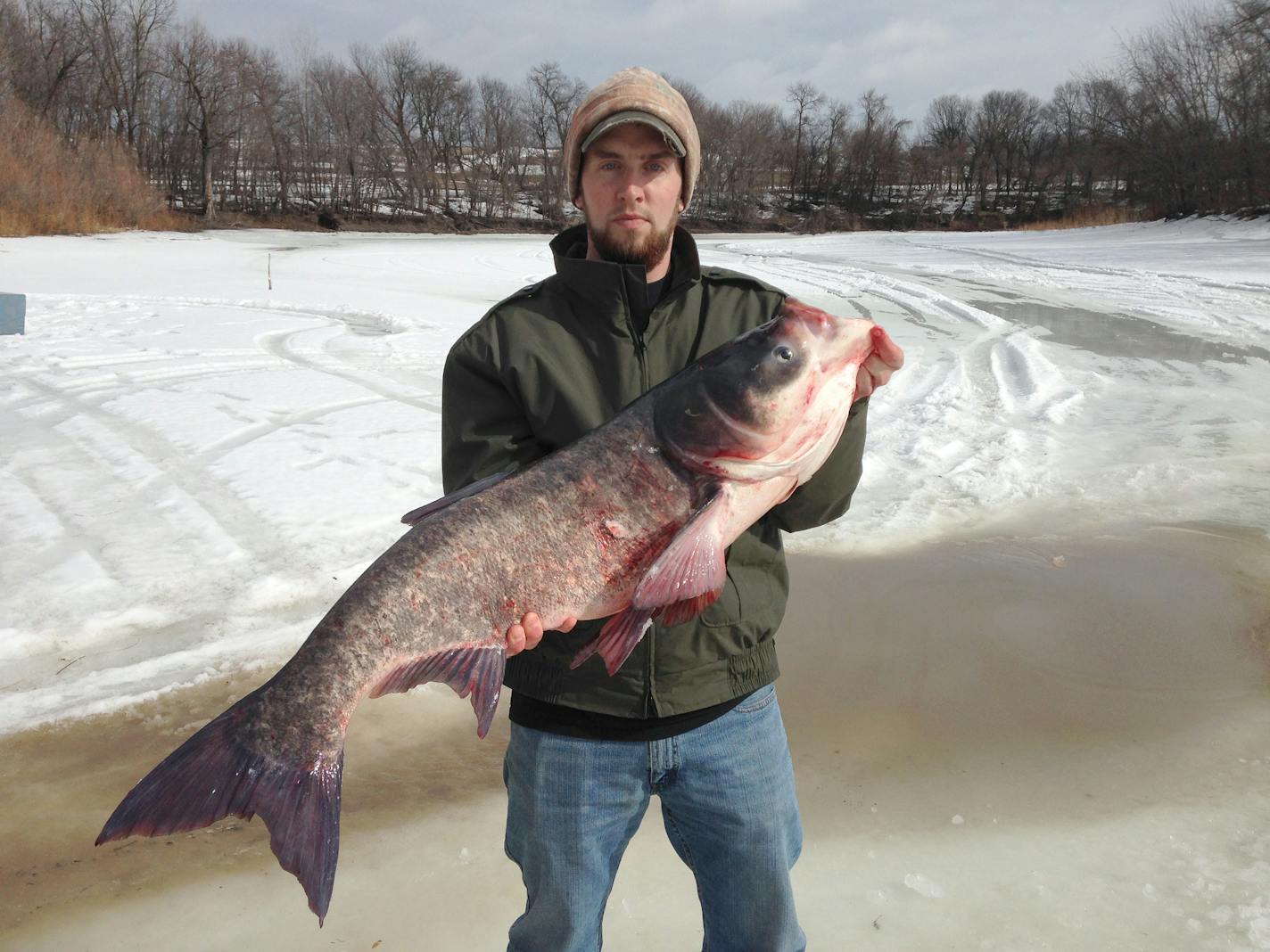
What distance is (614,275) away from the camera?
6.96 ft

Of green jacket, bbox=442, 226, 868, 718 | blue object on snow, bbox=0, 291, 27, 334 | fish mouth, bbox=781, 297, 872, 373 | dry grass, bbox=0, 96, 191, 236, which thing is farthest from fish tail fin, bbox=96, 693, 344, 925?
dry grass, bbox=0, 96, 191, 236

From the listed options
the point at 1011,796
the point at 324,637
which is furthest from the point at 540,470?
the point at 1011,796

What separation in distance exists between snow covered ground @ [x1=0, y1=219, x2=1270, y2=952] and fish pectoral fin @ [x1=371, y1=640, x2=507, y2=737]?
1192 millimetres

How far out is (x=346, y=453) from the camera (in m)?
Answer: 6.63

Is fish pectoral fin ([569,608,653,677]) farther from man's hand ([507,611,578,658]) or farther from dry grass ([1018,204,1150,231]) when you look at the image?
dry grass ([1018,204,1150,231])

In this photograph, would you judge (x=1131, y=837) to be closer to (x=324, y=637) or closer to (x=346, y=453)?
(x=324, y=637)

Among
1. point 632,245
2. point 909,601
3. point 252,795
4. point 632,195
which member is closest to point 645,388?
point 632,245

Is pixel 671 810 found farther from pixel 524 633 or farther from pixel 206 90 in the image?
pixel 206 90

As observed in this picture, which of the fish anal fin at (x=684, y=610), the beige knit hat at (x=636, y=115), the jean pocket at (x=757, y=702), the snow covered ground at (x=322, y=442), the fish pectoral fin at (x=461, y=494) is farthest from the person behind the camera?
the snow covered ground at (x=322, y=442)

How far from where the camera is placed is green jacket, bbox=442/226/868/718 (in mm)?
2012

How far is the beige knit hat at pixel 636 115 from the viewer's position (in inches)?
87.1

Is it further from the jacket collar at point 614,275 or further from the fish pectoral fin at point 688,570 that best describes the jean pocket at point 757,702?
the jacket collar at point 614,275

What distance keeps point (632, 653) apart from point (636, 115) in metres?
1.24

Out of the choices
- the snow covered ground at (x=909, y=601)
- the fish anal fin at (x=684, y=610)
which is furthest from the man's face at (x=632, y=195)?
the snow covered ground at (x=909, y=601)
